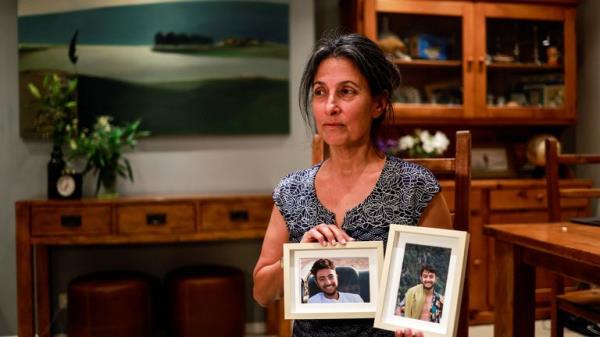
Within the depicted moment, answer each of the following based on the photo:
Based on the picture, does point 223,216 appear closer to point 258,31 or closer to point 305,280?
point 258,31

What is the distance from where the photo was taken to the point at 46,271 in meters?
3.10

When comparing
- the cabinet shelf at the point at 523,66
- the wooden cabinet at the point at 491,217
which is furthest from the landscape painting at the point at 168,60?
the cabinet shelf at the point at 523,66

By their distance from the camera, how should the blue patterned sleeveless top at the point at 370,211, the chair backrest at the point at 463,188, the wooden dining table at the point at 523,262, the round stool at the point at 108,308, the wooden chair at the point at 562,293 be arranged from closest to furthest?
1. the blue patterned sleeveless top at the point at 370,211
2. the chair backrest at the point at 463,188
3. the wooden dining table at the point at 523,262
4. the wooden chair at the point at 562,293
5. the round stool at the point at 108,308

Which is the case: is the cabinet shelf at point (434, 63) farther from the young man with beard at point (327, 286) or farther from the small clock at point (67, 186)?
the young man with beard at point (327, 286)

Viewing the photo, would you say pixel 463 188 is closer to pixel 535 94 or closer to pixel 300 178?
pixel 300 178

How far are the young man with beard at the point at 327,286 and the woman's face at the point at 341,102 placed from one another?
0.90 ft

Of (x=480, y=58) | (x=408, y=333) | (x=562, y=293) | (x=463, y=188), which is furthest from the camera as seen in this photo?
(x=480, y=58)

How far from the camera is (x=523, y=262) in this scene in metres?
1.76

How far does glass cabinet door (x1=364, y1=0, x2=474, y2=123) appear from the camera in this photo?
11.0ft

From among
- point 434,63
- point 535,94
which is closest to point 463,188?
point 434,63

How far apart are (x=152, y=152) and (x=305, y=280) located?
238 centimetres

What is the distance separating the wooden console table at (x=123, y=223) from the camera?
111 inches

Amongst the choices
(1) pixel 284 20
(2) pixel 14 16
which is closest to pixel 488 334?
(1) pixel 284 20

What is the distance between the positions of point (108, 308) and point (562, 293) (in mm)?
2040
